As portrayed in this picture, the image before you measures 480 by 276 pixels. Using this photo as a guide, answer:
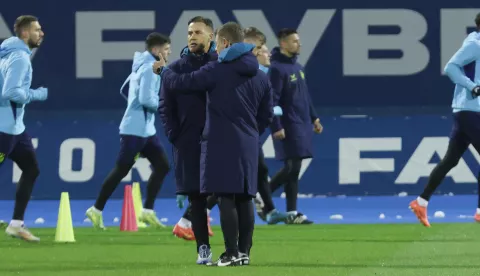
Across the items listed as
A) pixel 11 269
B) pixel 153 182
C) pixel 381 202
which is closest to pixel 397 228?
pixel 153 182

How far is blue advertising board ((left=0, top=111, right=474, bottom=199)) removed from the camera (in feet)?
64.3

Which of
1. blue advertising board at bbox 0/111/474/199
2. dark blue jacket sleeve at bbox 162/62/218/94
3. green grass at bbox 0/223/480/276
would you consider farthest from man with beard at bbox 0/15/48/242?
Result: blue advertising board at bbox 0/111/474/199

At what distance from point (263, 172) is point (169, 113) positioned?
4.99m

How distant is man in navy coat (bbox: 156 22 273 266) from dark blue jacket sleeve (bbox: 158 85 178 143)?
135 mm

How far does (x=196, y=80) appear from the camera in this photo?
32.7 ft

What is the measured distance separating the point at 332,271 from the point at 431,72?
36.3 ft

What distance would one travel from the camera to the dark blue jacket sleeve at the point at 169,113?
1030 cm

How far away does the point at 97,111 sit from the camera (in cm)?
1978

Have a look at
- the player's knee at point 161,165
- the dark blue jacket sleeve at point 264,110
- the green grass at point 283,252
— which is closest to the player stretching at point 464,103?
the green grass at point 283,252

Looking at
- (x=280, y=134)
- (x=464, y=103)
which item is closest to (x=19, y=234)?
(x=280, y=134)

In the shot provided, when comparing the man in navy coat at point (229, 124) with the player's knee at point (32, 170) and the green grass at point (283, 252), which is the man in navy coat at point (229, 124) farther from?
the player's knee at point (32, 170)

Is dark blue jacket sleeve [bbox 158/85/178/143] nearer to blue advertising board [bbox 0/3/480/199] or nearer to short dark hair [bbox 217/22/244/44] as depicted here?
short dark hair [bbox 217/22/244/44]

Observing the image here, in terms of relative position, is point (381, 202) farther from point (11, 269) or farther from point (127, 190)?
point (11, 269)

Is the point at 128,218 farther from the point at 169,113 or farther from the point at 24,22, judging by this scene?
the point at 169,113
